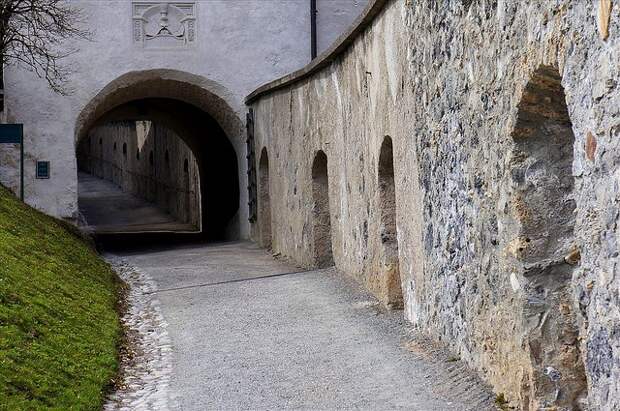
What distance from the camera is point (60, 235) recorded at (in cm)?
1453

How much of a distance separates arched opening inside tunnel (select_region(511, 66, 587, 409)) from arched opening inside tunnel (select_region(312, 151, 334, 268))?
304 inches

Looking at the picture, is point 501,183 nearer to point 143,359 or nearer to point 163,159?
point 143,359

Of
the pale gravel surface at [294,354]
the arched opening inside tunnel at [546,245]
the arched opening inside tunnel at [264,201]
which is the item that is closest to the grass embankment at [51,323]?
the pale gravel surface at [294,354]

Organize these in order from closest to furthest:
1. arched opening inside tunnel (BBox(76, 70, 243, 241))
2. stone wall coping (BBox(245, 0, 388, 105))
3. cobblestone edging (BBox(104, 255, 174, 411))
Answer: cobblestone edging (BBox(104, 255, 174, 411)) → stone wall coping (BBox(245, 0, 388, 105)) → arched opening inside tunnel (BBox(76, 70, 243, 241))

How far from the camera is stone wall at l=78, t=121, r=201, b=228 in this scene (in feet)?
106

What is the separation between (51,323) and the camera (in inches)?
339

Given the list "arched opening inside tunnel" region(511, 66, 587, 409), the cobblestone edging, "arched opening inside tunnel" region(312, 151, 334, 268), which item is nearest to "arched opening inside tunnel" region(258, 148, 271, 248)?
"arched opening inside tunnel" region(312, 151, 334, 268)

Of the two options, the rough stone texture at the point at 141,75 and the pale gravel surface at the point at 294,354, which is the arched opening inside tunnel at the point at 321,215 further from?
the rough stone texture at the point at 141,75

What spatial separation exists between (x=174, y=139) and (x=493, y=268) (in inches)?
1140

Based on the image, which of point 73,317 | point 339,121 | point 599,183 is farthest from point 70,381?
point 339,121

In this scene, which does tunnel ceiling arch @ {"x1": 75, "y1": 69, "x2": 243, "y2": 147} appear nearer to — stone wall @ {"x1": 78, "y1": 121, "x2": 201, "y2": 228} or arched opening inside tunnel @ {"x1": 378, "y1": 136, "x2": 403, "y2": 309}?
stone wall @ {"x1": 78, "y1": 121, "x2": 201, "y2": 228}

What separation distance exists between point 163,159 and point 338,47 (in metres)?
26.6

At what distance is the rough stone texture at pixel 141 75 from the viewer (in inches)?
736

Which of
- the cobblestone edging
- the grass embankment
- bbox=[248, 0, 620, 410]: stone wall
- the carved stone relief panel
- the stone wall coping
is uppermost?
the carved stone relief panel
